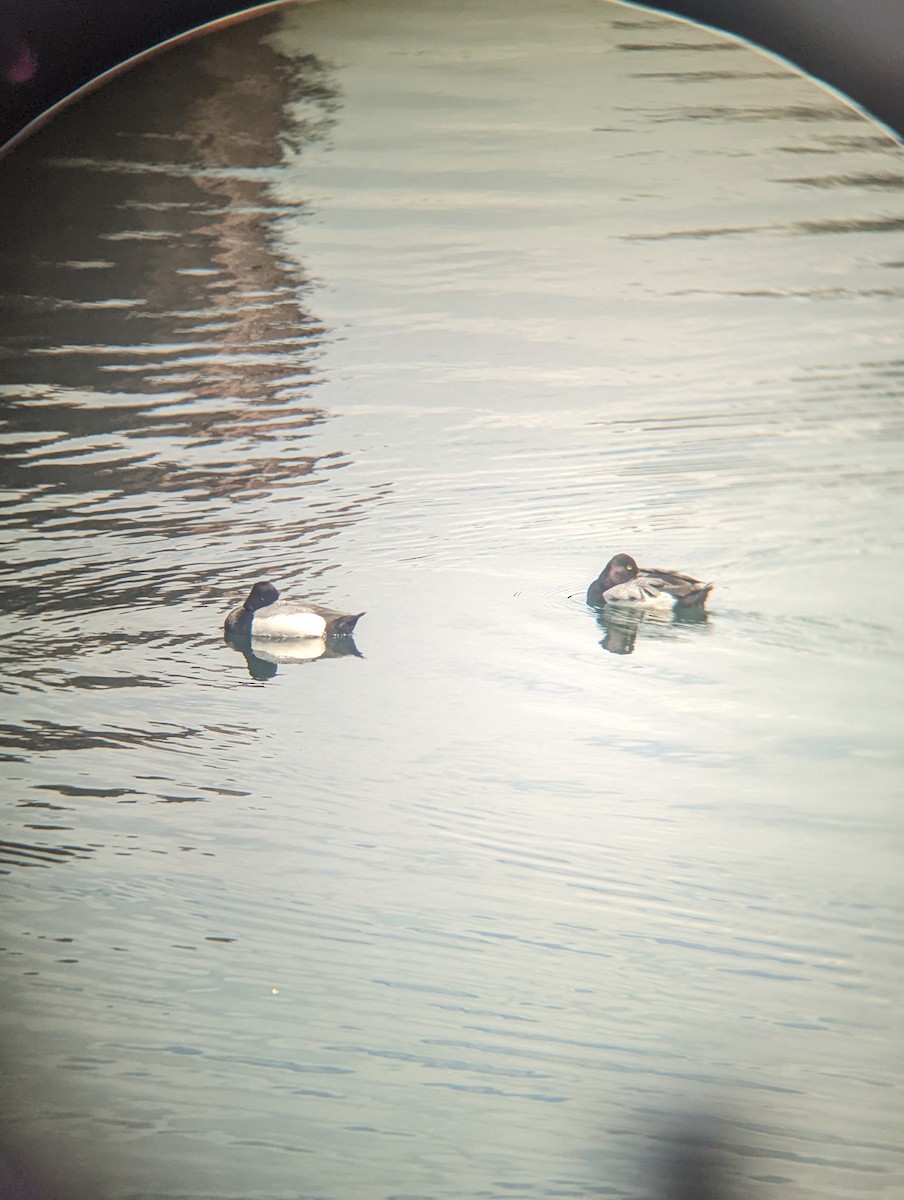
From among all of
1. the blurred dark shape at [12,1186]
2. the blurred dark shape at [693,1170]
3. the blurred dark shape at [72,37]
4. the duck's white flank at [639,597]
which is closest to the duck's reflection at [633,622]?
the duck's white flank at [639,597]

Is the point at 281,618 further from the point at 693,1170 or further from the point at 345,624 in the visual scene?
the point at 693,1170

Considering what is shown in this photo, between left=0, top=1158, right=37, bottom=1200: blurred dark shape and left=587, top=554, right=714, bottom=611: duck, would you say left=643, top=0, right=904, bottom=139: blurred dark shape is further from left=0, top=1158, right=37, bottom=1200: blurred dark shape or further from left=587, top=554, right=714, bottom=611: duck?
left=0, top=1158, right=37, bottom=1200: blurred dark shape

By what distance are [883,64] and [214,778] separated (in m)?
0.93

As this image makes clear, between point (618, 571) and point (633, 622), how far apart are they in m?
0.05

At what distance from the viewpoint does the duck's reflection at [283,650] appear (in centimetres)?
97

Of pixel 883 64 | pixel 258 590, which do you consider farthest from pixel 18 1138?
pixel 883 64

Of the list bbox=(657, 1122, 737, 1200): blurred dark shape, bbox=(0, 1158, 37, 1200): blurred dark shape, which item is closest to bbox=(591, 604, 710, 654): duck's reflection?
bbox=(657, 1122, 737, 1200): blurred dark shape

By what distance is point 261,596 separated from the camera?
0.98 meters

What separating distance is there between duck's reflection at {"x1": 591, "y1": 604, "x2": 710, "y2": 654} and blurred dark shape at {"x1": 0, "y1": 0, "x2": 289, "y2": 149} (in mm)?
668

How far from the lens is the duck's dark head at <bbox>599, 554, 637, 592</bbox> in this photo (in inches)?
37.3

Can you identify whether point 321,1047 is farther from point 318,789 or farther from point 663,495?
point 663,495

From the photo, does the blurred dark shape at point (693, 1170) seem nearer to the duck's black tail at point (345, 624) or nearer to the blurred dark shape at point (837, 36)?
the duck's black tail at point (345, 624)

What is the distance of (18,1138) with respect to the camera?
3.49 feet

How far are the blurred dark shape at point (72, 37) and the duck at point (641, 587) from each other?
63 cm
